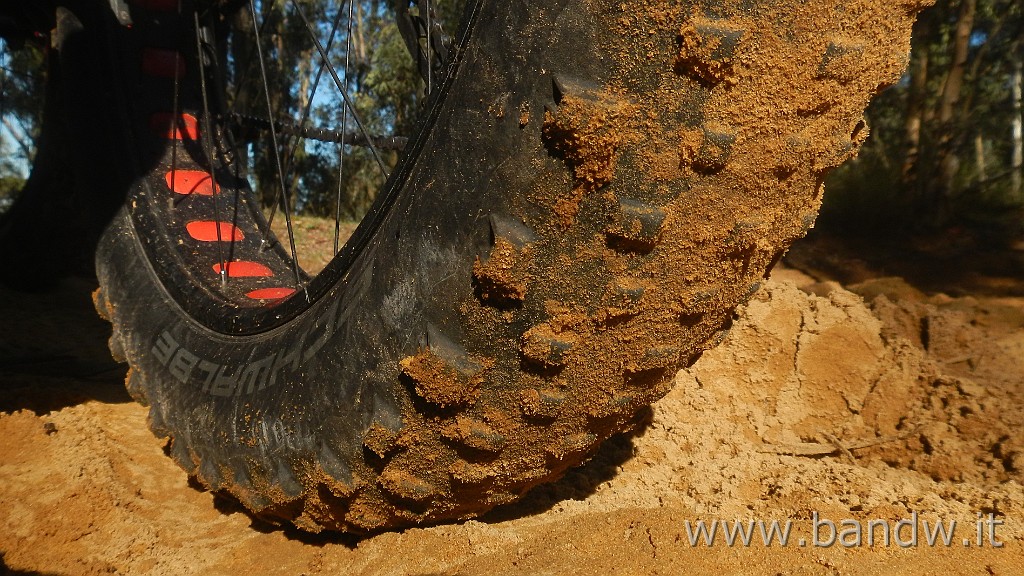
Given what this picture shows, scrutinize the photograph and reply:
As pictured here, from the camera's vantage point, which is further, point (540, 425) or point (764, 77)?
point (540, 425)

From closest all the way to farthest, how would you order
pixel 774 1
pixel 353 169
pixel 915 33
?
pixel 774 1, pixel 915 33, pixel 353 169

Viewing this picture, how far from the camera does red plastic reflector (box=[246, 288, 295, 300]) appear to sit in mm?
1905

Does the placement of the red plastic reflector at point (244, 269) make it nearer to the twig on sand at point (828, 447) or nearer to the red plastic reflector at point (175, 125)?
the red plastic reflector at point (175, 125)

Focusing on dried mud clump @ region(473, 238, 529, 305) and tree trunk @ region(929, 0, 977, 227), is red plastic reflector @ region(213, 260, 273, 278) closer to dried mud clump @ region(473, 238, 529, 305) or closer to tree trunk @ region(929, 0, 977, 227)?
dried mud clump @ region(473, 238, 529, 305)

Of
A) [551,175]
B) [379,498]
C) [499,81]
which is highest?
[499,81]

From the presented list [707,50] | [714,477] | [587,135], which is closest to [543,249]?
[587,135]

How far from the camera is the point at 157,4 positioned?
227 cm

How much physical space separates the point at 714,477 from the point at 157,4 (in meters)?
2.16

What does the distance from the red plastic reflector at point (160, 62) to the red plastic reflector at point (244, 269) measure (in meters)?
0.67

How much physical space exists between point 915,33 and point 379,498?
6.39 metres

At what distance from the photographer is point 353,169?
11.0m

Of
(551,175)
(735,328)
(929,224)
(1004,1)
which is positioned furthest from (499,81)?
(1004,1)

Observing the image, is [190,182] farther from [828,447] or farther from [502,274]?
[828,447]

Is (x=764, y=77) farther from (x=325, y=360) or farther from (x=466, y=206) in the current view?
(x=325, y=360)
